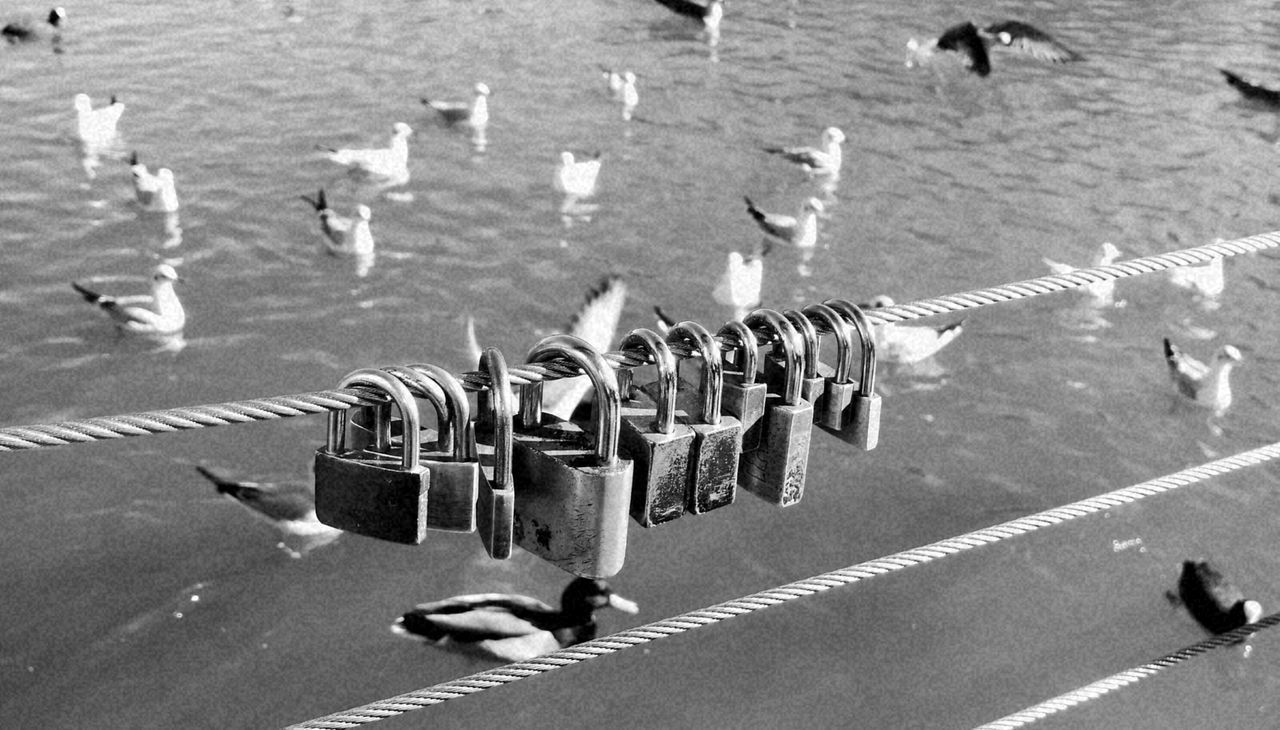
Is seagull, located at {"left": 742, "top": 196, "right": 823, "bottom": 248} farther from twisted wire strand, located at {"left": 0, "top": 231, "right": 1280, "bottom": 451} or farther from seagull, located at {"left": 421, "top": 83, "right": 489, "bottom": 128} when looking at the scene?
twisted wire strand, located at {"left": 0, "top": 231, "right": 1280, "bottom": 451}

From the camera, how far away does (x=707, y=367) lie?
220 centimetres

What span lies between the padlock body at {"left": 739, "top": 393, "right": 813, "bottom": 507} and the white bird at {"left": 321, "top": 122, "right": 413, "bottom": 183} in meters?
12.1

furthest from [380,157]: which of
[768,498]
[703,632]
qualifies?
[768,498]

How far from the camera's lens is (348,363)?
1066 cm

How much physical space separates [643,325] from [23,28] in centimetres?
1076

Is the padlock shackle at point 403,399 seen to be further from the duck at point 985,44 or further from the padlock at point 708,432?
the duck at point 985,44

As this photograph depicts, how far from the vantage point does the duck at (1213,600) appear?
8.09 metres

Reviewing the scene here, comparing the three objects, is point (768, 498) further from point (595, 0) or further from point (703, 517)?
point (595, 0)

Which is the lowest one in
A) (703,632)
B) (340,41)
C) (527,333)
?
(703,632)

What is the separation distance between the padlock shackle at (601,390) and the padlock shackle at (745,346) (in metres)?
0.28

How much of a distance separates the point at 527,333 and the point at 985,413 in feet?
12.1

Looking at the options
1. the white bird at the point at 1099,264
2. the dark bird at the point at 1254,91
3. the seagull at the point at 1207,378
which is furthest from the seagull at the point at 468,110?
the dark bird at the point at 1254,91

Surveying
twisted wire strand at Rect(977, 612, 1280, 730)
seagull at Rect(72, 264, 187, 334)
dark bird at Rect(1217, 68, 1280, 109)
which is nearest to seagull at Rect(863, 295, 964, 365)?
seagull at Rect(72, 264, 187, 334)

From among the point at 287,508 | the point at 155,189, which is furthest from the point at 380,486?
the point at 155,189
